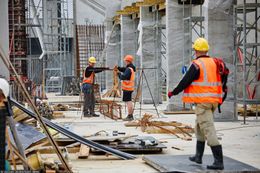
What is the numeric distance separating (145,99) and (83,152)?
60.9 feet

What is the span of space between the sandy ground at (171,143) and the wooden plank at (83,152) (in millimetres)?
100

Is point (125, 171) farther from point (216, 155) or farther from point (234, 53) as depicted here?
point (234, 53)

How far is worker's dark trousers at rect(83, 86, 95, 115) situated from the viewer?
852 inches

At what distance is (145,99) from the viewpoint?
30.3 metres

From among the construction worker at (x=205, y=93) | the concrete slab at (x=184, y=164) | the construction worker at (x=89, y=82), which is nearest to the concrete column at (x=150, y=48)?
the construction worker at (x=89, y=82)

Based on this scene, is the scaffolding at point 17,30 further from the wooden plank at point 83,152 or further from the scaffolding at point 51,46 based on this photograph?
the wooden plank at point 83,152

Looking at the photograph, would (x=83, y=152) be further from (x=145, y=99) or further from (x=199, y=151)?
(x=145, y=99)

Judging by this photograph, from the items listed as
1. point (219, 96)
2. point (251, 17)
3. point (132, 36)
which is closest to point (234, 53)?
point (251, 17)

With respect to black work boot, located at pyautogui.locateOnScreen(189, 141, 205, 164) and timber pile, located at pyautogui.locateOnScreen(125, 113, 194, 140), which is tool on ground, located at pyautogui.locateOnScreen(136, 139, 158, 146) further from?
black work boot, located at pyautogui.locateOnScreen(189, 141, 205, 164)

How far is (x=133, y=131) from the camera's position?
1656 cm

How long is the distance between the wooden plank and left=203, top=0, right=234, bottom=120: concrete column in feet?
27.2

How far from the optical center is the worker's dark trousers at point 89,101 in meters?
21.6

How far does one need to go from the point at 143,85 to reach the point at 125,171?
65.3 ft

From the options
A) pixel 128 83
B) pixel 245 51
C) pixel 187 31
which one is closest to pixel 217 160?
pixel 245 51
